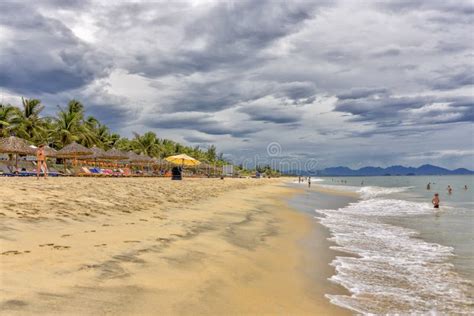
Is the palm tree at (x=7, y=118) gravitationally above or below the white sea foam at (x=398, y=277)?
above

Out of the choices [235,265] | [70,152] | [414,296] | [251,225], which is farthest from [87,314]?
[70,152]

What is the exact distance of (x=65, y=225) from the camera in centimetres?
726

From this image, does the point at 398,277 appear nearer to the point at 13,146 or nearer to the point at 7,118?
the point at 13,146

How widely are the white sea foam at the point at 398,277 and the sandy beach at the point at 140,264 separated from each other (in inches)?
19.7

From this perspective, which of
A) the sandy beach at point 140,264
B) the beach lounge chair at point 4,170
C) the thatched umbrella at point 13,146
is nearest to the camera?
the sandy beach at point 140,264

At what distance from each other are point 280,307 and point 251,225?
7.08m

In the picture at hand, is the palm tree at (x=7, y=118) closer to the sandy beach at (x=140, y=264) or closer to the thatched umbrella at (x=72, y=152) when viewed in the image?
the thatched umbrella at (x=72, y=152)

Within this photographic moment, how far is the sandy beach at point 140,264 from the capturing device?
3918mm

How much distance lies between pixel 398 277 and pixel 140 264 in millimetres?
4937

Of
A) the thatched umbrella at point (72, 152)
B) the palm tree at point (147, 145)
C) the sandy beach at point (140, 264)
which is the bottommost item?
the sandy beach at point (140, 264)

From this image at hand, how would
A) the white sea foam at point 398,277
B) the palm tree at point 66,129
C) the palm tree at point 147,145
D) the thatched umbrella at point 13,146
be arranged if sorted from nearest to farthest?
the white sea foam at point 398,277
the thatched umbrella at point 13,146
the palm tree at point 66,129
the palm tree at point 147,145

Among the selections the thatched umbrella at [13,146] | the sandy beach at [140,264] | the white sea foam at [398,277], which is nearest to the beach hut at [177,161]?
the thatched umbrella at [13,146]

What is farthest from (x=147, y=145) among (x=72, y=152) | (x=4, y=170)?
(x=4, y=170)

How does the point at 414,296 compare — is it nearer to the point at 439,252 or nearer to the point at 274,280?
the point at 274,280
